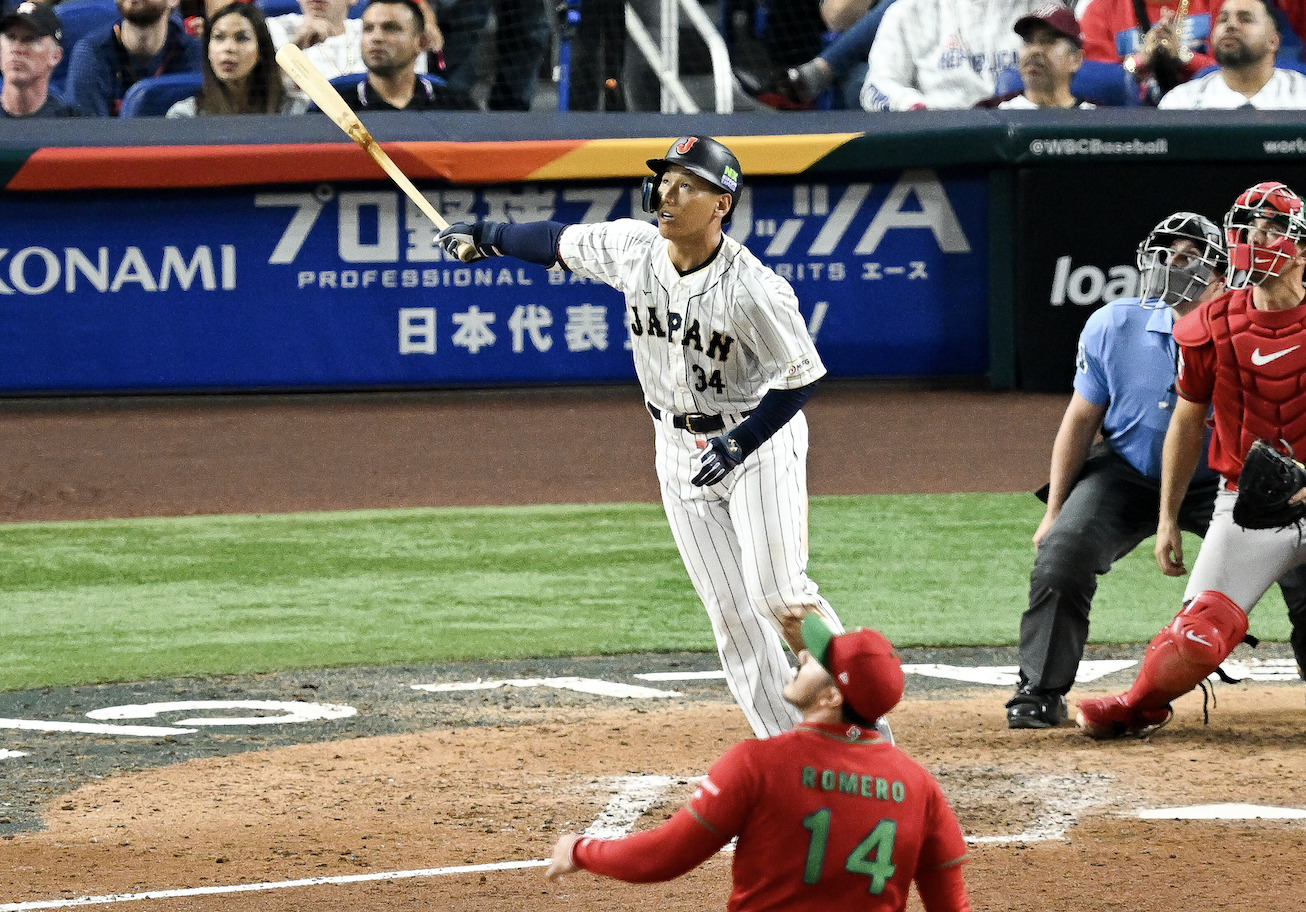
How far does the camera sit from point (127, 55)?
11930mm

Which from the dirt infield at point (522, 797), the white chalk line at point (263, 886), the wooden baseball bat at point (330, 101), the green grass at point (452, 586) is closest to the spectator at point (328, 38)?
the green grass at point (452, 586)

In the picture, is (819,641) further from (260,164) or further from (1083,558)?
(260,164)

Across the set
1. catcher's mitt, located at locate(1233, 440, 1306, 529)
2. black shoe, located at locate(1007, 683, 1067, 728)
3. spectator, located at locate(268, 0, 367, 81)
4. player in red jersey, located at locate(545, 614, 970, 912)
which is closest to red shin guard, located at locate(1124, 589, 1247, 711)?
catcher's mitt, located at locate(1233, 440, 1306, 529)

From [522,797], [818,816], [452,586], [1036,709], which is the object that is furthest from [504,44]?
[818,816]

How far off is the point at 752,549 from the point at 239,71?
7523 mm

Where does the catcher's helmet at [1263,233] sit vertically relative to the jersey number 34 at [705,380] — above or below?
above

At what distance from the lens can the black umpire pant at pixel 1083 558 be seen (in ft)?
18.9

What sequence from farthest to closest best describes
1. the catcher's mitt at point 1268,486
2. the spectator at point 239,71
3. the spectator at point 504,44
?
the spectator at point 504,44
the spectator at point 239,71
the catcher's mitt at point 1268,486

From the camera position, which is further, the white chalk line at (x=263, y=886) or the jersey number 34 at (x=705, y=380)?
the jersey number 34 at (x=705, y=380)

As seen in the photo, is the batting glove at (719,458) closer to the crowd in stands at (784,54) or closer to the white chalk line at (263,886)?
the white chalk line at (263,886)

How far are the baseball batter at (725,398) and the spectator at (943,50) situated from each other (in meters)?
7.36

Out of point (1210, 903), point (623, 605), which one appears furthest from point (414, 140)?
point (1210, 903)

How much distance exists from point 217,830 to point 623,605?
3260 millimetres

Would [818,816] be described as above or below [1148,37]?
below
